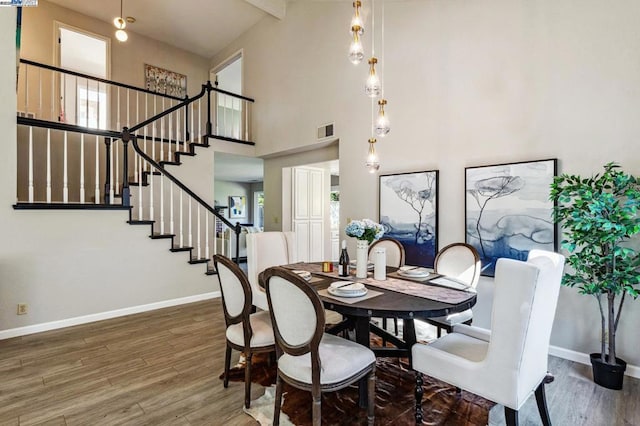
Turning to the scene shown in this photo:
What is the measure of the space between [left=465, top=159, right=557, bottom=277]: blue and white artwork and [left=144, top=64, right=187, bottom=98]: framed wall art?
642 centimetres

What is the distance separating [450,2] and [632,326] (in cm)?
363

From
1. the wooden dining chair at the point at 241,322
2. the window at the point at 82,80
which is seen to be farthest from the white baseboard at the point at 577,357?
the window at the point at 82,80

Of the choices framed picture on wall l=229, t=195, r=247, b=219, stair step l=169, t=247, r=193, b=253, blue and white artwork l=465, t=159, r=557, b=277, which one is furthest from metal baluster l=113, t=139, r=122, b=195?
framed picture on wall l=229, t=195, r=247, b=219

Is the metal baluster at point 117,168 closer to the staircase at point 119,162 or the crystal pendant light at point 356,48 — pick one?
the staircase at point 119,162

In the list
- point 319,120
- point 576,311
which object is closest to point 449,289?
point 576,311

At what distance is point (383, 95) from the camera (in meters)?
4.20

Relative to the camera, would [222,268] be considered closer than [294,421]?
No

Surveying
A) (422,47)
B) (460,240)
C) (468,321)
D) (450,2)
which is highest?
(450,2)

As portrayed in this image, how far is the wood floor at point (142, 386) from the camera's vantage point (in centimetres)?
208

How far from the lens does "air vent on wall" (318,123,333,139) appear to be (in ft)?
16.1

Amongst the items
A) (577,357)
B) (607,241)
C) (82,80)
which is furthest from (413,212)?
(82,80)

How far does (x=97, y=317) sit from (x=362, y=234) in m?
3.52

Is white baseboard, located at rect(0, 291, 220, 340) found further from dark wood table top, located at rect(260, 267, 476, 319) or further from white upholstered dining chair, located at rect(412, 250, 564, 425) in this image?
white upholstered dining chair, located at rect(412, 250, 564, 425)

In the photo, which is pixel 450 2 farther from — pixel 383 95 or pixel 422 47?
pixel 383 95
